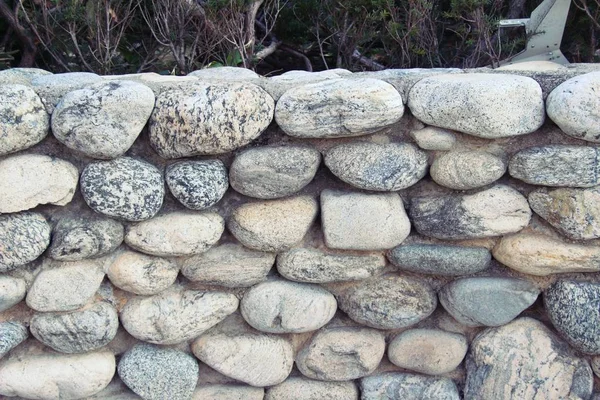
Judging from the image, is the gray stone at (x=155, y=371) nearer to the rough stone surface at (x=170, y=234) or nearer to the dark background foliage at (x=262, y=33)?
the rough stone surface at (x=170, y=234)

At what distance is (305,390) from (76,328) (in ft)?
2.26

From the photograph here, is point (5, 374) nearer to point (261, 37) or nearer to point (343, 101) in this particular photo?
point (343, 101)

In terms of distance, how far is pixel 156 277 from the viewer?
5.86ft

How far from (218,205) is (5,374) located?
0.73m

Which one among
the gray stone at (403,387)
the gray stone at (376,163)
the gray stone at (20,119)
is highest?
the gray stone at (20,119)

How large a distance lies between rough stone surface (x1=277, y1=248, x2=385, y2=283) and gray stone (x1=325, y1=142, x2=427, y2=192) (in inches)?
8.3

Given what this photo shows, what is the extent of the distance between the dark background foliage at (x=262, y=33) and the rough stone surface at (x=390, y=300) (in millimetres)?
1016

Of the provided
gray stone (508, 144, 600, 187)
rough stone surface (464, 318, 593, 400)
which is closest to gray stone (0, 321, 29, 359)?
rough stone surface (464, 318, 593, 400)

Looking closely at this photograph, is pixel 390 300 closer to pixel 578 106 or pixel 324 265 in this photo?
pixel 324 265

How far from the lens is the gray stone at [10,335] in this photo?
1.73 m

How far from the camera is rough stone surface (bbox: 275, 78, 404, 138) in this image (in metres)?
1.67

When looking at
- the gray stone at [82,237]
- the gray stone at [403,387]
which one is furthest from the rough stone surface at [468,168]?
the gray stone at [82,237]

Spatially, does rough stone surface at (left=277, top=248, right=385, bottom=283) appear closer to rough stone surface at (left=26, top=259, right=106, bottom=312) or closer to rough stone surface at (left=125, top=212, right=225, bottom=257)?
rough stone surface at (left=125, top=212, right=225, bottom=257)

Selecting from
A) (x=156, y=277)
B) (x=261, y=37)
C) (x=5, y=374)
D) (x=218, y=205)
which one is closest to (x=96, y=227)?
(x=156, y=277)
